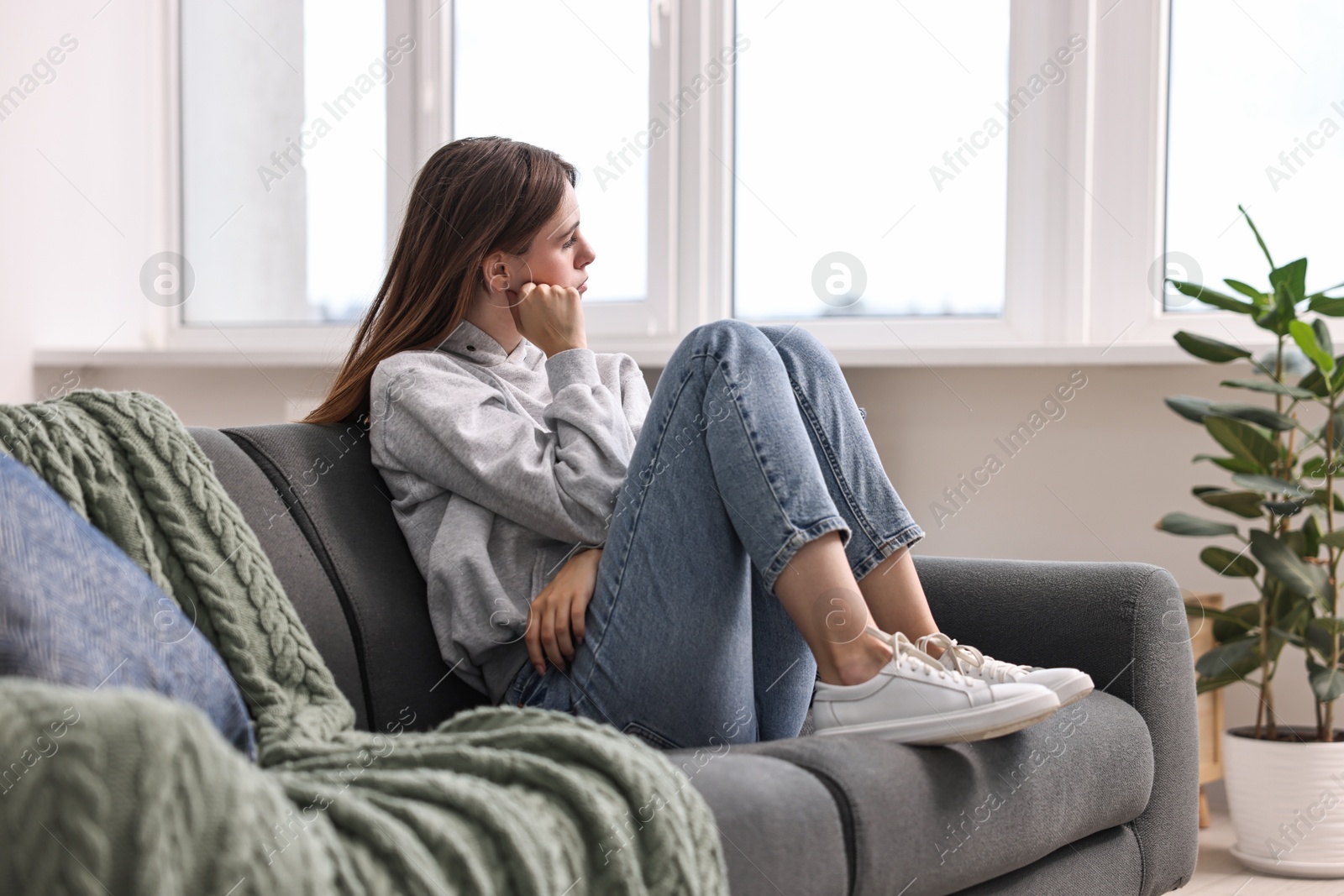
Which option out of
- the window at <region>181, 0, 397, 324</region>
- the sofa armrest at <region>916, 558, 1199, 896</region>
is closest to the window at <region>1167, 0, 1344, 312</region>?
the sofa armrest at <region>916, 558, 1199, 896</region>

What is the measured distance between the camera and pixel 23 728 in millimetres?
646

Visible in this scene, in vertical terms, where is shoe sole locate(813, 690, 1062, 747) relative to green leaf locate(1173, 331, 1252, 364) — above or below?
below

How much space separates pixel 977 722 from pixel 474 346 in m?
0.78

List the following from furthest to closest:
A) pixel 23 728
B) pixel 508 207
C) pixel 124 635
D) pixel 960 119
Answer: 1. pixel 960 119
2. pixel 508 207
3. pixel 124 635
4. pixel 23 728

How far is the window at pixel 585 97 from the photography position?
300 centimetres

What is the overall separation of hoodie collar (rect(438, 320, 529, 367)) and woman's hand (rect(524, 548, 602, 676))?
358 millimetres

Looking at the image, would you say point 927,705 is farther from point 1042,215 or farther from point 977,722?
point 1042,215

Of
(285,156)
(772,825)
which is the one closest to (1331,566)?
(772,825)

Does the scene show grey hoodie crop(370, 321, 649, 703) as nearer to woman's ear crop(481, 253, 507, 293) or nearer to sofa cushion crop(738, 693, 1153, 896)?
woman's ear crop(481, 253, 507, 293)

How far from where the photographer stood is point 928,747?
3.87ft

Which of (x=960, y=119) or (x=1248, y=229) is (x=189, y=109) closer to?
(x=960, y=119)

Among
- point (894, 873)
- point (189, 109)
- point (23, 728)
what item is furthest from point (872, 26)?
point (23, 728)

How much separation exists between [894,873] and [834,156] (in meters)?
2.01

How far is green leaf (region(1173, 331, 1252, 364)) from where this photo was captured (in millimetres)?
2098
